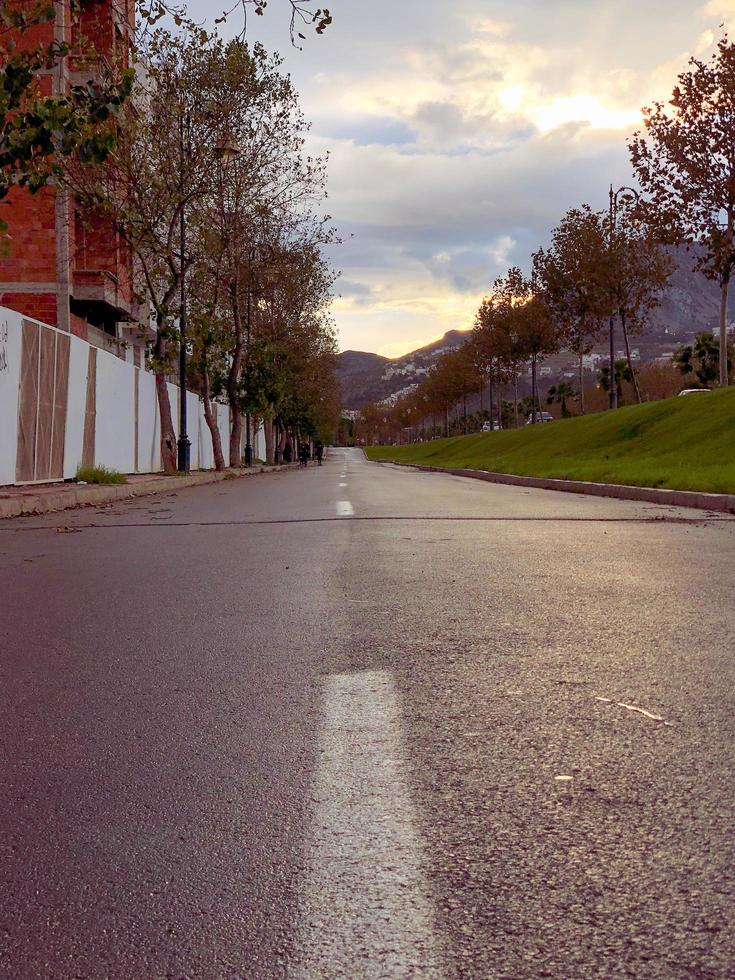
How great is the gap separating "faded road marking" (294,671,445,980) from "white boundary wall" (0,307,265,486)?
1389cm

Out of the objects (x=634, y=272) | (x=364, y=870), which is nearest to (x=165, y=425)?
(x=634, y=272)

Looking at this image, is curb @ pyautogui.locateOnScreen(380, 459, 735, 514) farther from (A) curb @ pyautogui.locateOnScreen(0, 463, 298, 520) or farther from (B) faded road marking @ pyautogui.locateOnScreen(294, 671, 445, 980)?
(B) faded road marking @ pyautogui.locateOnScreen(294, 671, 445, 980)

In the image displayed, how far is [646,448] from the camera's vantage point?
25.6 m

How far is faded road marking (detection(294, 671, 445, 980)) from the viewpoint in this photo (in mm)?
1825

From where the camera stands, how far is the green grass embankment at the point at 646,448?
59.2 feet

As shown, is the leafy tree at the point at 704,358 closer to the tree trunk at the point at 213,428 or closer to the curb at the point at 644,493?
the tree trunk at the point at 213,428

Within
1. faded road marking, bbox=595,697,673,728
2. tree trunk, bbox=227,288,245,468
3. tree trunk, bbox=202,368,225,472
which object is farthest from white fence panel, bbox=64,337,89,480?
tree trunk, bbox=227,288,245,468

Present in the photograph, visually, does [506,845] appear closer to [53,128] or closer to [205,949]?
[205,949]

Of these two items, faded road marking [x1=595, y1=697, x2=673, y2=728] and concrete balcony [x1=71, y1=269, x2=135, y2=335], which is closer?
faded road marking [x1=595, y1=697, x2=673, y2=728]

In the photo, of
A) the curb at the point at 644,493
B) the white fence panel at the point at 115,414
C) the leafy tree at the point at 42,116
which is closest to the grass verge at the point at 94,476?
the white fence panel at the point at 115,414

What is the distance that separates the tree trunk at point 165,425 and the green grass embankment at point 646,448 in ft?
32.1

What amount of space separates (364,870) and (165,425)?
94.7ft

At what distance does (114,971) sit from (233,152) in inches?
1317

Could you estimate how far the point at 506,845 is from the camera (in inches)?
90.7
